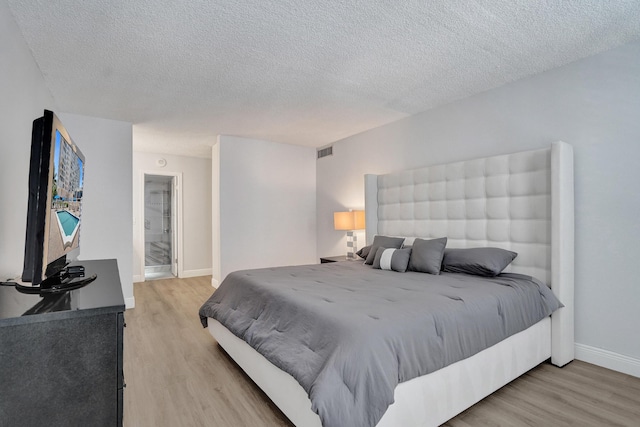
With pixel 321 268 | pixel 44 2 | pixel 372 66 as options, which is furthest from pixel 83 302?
pixel 372 66

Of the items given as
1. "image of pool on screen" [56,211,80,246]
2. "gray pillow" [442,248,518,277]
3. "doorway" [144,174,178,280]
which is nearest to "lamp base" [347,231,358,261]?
"gray pillow" [442,248,518,277]

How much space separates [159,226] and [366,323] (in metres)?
6.69

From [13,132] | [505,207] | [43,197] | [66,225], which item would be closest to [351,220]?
[505,207]

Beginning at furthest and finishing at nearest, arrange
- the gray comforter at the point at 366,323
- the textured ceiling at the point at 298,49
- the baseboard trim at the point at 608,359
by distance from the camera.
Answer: the baseboard trim at the point at 608,359, the textured ceiling at the point at 298,49, the gray comforter at the point at 366,323

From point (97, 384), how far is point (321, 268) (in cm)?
246

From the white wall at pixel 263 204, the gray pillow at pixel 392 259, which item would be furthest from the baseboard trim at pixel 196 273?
the gray pillow at pixel 392 259

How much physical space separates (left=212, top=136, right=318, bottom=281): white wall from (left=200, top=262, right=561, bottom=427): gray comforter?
7.58 feet

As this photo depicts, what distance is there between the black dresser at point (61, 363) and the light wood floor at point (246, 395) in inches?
42.4

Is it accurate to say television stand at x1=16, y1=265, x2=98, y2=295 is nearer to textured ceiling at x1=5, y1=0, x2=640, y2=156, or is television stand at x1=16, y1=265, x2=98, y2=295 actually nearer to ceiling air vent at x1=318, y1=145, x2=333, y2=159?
textured ceiling at x1=5, y1=0, x2=640, y2=156

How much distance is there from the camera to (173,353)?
2.94 m

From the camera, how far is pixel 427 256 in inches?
125

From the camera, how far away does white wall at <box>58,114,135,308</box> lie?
13.5 ft

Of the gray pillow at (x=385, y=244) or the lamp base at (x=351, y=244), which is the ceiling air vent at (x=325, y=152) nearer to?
the lamp base at (x=351, y=244)

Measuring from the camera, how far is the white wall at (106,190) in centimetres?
412
